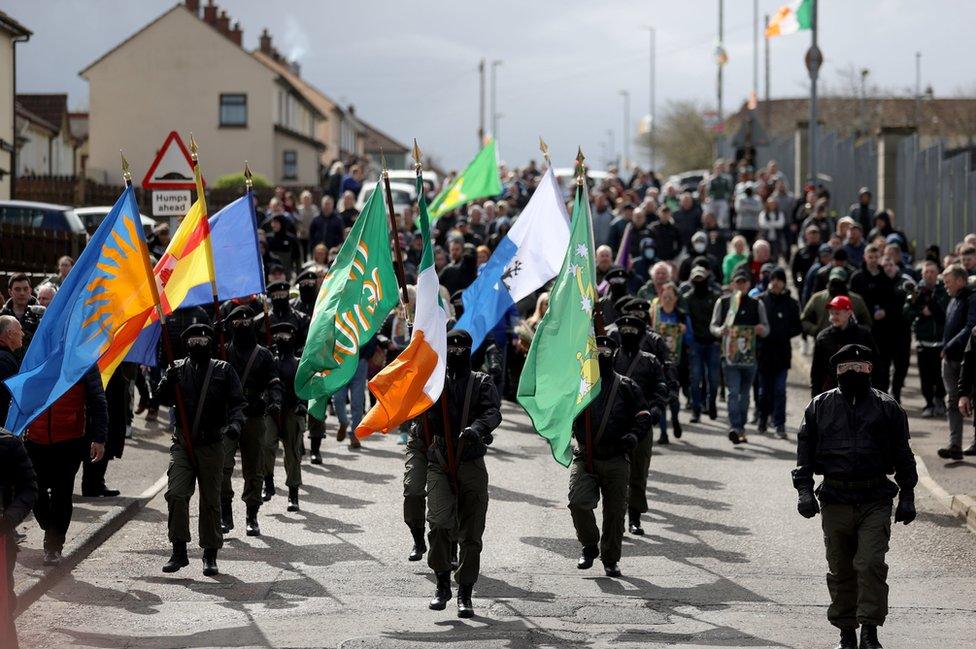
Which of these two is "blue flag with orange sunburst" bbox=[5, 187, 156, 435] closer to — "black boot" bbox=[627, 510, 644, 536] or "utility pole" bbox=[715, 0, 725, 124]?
"black boot" bbox=[627, 510, 644, 536]

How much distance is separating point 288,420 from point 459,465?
4137mm

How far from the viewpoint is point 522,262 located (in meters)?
13.3

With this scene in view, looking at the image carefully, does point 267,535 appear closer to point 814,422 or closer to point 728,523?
point 728,523

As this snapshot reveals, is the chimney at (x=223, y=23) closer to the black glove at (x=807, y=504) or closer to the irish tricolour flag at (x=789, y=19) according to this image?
the irish tricolour flag at (x=789, y=19)

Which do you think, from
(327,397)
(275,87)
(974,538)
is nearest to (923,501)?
(974,538)

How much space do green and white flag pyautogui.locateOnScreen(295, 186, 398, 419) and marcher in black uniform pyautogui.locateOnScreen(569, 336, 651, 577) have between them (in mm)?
1694

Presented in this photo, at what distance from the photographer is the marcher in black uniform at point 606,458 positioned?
1198cm

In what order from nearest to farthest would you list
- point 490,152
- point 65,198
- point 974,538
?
point 974,538
point 490,152
point 65,198

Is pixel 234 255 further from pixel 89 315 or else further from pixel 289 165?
pixel 289 165

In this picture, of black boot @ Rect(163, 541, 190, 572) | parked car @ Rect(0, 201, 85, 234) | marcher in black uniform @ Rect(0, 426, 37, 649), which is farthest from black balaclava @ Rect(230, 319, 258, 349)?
parked car @ Rect(0, 201, 85, 234)

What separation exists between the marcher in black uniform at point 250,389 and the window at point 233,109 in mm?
54227

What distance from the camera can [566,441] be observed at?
11531mm

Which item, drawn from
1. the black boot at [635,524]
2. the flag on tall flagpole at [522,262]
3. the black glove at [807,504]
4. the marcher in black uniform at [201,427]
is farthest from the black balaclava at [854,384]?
the marcher in black uniform at [201,427]

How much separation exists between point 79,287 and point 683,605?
15.5ft
